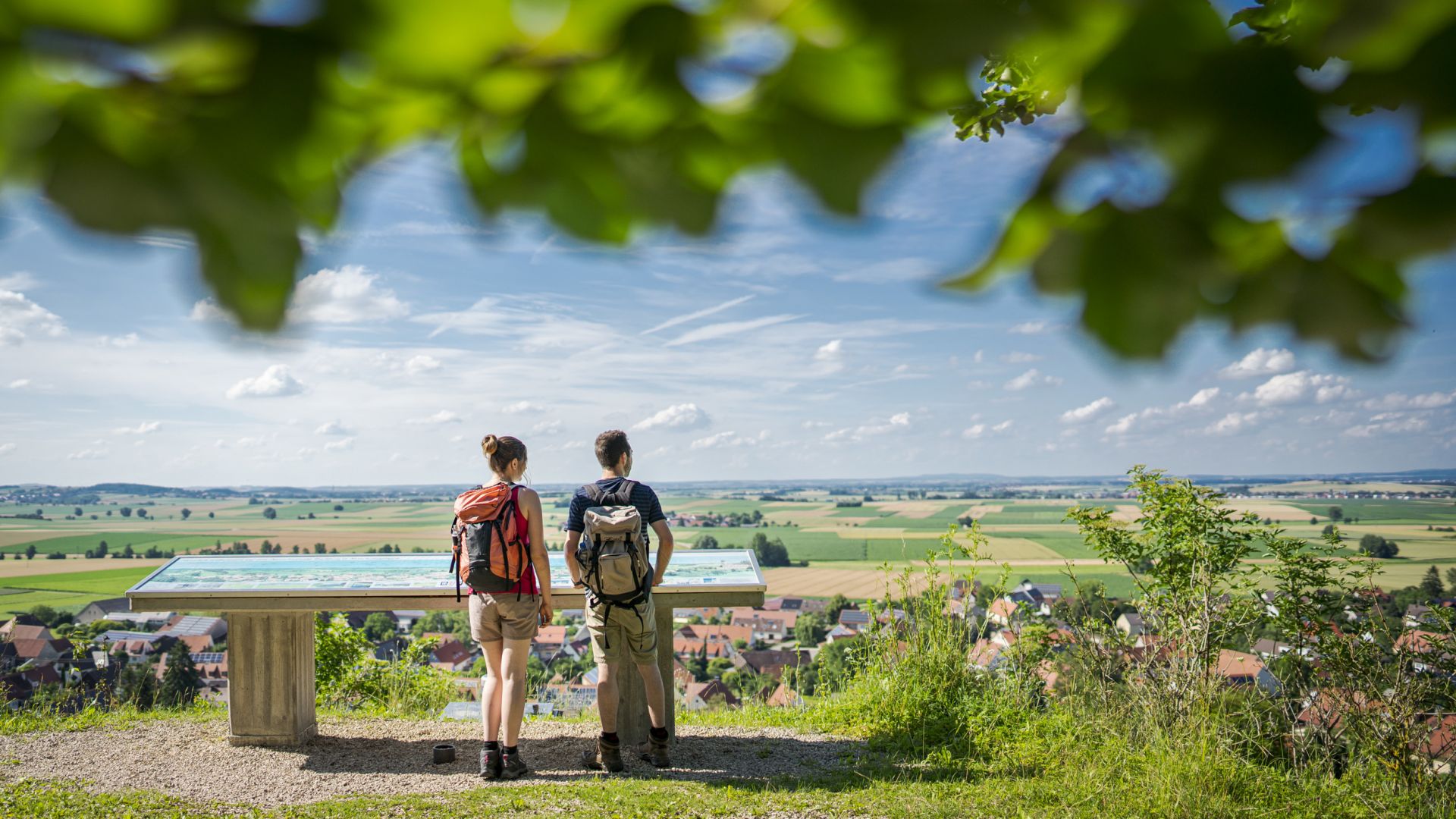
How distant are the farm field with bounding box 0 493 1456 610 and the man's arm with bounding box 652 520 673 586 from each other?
1241 mm

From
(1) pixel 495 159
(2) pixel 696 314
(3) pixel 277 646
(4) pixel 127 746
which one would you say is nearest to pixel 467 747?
(3) pixel 277 646

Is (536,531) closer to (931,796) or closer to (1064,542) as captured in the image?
(931,796)

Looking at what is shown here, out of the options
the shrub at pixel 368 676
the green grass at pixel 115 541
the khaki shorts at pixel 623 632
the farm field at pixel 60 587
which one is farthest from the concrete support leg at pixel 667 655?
the green grass at pixel 115 541

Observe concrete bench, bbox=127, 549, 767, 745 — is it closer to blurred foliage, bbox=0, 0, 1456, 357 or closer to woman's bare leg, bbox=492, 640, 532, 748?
woman's bare leg, bbox=492, 640, 532, 748

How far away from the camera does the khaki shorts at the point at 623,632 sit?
471 cm

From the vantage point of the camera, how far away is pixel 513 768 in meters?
4.98

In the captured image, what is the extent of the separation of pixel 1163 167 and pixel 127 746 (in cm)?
728

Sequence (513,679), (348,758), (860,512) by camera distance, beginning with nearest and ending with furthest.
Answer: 1. (513,679)
2. (348,758)
3. (860,512)

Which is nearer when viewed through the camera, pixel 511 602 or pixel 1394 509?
pixel 511 602

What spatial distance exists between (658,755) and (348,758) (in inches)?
80.5

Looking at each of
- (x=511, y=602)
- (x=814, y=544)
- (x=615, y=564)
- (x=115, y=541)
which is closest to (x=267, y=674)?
(x=511, y=602)

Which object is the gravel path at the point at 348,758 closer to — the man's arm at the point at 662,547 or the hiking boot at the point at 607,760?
the hiking boot at the point at 607,760

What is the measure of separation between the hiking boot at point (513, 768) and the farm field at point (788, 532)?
144 centimetres

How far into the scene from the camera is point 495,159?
52 cm
